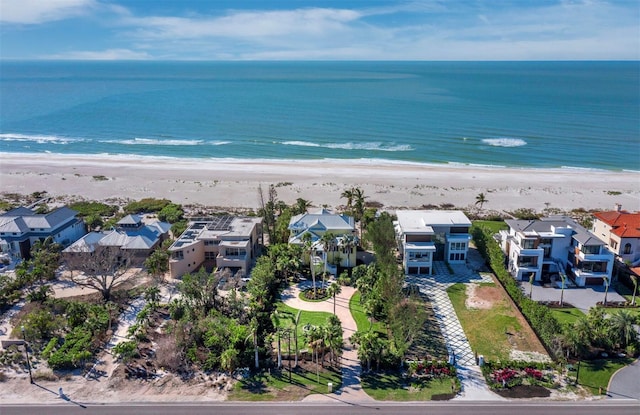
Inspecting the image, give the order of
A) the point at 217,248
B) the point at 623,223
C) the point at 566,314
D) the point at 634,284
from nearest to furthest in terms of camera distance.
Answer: the point at 566,314 → the point at 634,284 → the point at 623,223 → the point at 217,248

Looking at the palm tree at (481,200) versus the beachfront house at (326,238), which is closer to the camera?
the beachfront house at (326,238)

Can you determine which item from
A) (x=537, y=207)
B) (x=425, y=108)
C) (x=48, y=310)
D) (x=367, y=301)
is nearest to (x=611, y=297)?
(x=367, y=301)

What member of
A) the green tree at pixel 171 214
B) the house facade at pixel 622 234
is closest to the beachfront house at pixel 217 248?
the green tree at pixel 171 214

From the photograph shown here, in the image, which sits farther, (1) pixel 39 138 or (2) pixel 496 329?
(1) pixel 39 138

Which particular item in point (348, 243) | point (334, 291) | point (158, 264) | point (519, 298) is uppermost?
point (348, 243)

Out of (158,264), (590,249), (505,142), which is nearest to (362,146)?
(505,142)

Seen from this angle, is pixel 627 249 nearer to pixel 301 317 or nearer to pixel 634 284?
pixel 634 284

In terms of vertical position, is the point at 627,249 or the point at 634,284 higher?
the point at 627,249

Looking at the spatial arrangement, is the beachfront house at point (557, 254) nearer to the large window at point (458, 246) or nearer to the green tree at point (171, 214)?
the large window at point (458, 246)
